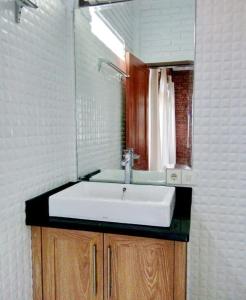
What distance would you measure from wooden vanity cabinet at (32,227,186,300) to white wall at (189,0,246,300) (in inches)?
19.8

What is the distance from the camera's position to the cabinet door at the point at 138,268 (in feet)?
4.44

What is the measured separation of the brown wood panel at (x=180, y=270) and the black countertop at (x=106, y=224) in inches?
2.7

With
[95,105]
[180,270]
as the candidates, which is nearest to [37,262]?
[180,270]

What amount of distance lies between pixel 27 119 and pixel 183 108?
2.99 ft

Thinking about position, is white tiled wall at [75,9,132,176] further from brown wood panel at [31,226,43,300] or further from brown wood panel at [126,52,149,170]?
brown wood panel at [31,226,43,300]

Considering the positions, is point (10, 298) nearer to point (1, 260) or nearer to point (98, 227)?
point (1, 260)

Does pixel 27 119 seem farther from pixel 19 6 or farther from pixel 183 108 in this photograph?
pixel 183 108

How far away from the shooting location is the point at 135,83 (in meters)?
1.91

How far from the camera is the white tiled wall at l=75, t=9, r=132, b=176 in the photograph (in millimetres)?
1934

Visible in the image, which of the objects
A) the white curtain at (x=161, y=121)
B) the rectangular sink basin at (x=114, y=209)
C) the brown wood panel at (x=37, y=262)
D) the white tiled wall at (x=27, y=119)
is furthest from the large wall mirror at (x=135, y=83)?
the brown wood panel at (x=37, y=262)

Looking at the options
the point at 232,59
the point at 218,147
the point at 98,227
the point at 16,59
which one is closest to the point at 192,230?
the point at 218,147

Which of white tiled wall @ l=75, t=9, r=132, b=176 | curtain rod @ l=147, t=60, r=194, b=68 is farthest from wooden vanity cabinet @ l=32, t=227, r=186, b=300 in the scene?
curtain rod @ l=147, t=60, r=194, b=68

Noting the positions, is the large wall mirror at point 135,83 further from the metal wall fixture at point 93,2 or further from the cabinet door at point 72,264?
the cabinet door at point 72,264

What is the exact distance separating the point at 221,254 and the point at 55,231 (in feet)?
3.29
